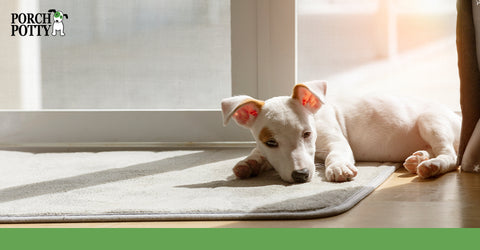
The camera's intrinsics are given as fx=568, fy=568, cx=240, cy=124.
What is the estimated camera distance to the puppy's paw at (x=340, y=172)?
1.62 meters

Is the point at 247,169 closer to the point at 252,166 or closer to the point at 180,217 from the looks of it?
the point at 252,166

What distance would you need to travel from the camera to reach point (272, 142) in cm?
167

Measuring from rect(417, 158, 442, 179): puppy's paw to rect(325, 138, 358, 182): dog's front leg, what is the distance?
203mm

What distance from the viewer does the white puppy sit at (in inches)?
65.1

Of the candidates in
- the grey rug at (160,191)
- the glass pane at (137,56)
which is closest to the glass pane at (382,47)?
the glass pane at (137,56)

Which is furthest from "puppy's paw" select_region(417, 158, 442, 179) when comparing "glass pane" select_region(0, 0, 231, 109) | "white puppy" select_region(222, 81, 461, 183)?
"glass pane" select_region(0, 0, 231, 109)

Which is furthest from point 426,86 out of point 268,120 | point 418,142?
point 268,120

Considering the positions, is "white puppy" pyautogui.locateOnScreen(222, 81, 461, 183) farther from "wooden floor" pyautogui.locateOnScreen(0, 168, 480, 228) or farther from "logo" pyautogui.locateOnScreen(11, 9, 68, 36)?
"logo" pyautogui.locateOnScreen(11, 9, 68, 36)

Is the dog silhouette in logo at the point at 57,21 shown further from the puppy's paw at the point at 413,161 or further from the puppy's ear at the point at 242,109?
the puppy's paw at the point at 413,161

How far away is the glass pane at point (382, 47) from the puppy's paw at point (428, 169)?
819 mm

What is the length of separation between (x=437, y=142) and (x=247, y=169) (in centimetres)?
65

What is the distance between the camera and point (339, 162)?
5.58ft

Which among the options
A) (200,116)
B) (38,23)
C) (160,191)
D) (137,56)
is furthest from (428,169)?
(38,23)

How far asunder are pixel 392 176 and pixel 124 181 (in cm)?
84
